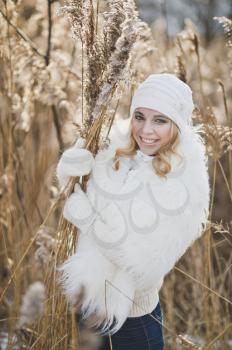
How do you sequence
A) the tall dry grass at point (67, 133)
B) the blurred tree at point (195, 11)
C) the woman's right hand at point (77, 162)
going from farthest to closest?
the blurred tree at point (195, 11)
the woman's right hand at point (77, 162)
the tall dry grass at point (67, 133)

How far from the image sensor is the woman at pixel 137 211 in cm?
164

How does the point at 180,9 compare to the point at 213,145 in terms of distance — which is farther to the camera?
the point at 180,9

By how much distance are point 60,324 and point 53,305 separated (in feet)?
0.28

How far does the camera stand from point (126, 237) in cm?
164

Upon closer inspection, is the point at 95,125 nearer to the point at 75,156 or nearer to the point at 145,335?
the point at 75,156

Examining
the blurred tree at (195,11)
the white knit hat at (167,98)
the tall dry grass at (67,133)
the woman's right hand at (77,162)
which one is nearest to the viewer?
the tall dry grass at (67,133)

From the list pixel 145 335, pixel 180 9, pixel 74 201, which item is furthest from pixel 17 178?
pixel 180 9

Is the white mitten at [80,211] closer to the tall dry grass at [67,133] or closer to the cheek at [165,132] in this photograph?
the tall dry grass at [67,133]

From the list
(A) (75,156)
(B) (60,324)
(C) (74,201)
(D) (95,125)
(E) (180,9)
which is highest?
(E) (180,9)

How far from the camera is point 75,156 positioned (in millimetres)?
1615

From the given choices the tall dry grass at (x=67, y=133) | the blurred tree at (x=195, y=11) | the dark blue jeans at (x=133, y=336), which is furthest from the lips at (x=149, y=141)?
the blurred tree at (x=195, y=11)

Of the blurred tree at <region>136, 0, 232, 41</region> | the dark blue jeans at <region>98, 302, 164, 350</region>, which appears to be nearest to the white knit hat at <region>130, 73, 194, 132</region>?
the dark blue jeans at <region>98, 302, 164, 350</region>

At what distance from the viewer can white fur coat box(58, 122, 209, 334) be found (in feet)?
5.36

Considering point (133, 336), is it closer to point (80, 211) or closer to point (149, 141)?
point (80, 211)
